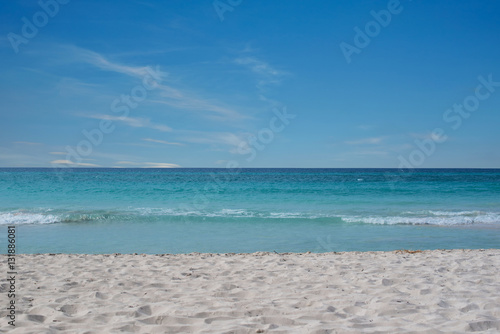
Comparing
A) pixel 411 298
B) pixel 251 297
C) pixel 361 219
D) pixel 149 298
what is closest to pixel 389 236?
pixel 361 219

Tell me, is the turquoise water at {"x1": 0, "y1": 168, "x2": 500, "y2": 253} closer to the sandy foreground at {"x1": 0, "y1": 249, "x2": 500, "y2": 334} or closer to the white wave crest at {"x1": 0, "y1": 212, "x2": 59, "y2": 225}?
the white wave crest at {"x1": 0, "y1": 212, "x2": 59, "y2": 225}

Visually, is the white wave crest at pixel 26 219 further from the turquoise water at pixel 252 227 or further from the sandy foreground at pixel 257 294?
the sandy foreground at pixel 257 294

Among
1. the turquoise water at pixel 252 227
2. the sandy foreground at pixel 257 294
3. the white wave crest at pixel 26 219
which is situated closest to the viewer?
the sandy foreground at pixel 257 294

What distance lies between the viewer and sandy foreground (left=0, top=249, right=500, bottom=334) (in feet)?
12.5

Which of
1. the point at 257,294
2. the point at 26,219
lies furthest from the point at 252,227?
the point at 26,219

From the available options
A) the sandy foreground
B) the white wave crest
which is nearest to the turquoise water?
the white wave crest

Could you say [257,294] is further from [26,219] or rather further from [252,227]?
[26,219]

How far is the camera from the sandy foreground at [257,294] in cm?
382

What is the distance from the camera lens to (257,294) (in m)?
5.08

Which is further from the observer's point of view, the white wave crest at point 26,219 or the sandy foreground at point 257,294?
the white wave crest at point 26,219

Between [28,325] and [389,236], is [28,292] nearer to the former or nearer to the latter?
[28,325]

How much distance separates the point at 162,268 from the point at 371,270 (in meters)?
4.13

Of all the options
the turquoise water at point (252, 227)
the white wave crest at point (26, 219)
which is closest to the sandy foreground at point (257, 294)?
the turquoise water at point (252, 227)

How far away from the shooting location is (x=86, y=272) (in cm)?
657
